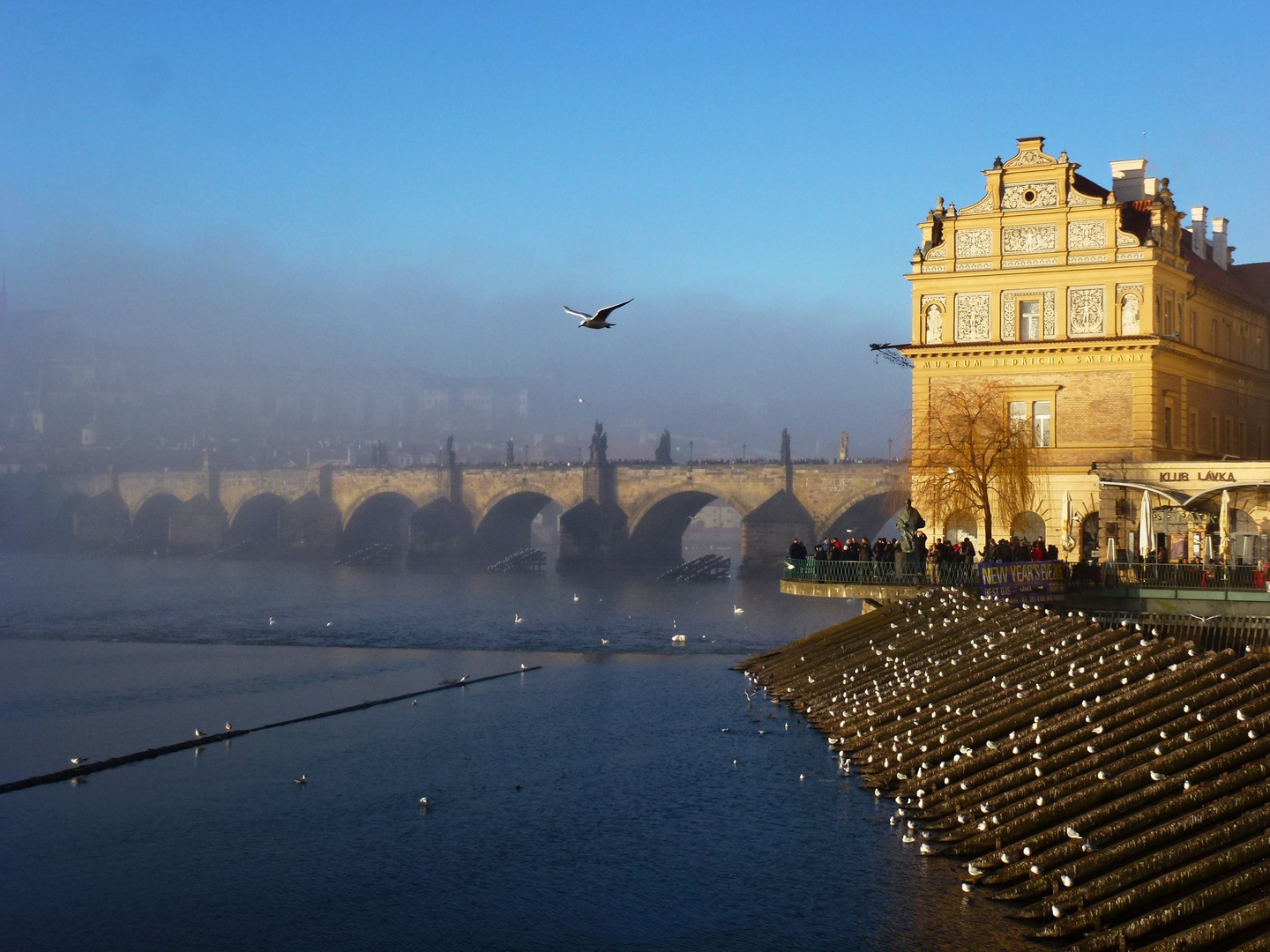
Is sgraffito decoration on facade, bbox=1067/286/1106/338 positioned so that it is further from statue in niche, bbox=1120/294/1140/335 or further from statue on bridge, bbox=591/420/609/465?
statue on bridge, bbox=591/420/609/465

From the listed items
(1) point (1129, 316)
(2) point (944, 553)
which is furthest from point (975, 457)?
(1) point (1129, 316)

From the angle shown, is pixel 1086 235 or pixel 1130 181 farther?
pixel 1130 181

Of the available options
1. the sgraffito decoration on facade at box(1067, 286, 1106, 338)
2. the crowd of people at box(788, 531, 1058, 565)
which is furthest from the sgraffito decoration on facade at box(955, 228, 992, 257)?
the crowd of people at box(788, 531, 1058, 565)

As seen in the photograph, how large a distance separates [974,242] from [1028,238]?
1.89 m

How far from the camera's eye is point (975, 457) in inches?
1891

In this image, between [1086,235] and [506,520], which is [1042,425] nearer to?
[1086,235]

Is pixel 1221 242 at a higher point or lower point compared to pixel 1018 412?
higher

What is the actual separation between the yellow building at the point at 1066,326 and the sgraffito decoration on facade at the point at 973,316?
4cm

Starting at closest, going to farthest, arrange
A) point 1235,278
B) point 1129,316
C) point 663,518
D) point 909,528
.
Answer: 1. point 909,528
2. point 1129,316
3. point 1235,278
4. point 663,518

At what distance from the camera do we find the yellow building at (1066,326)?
47.5m

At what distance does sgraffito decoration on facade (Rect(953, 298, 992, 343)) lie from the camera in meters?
49.8

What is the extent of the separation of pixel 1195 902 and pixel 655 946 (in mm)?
7209

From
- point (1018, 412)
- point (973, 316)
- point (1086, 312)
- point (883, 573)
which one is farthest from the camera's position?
point (973, 316)

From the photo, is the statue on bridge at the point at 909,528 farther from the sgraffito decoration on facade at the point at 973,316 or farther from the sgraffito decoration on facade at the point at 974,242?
the sgraffito decoration on facade at the point at 974,242
